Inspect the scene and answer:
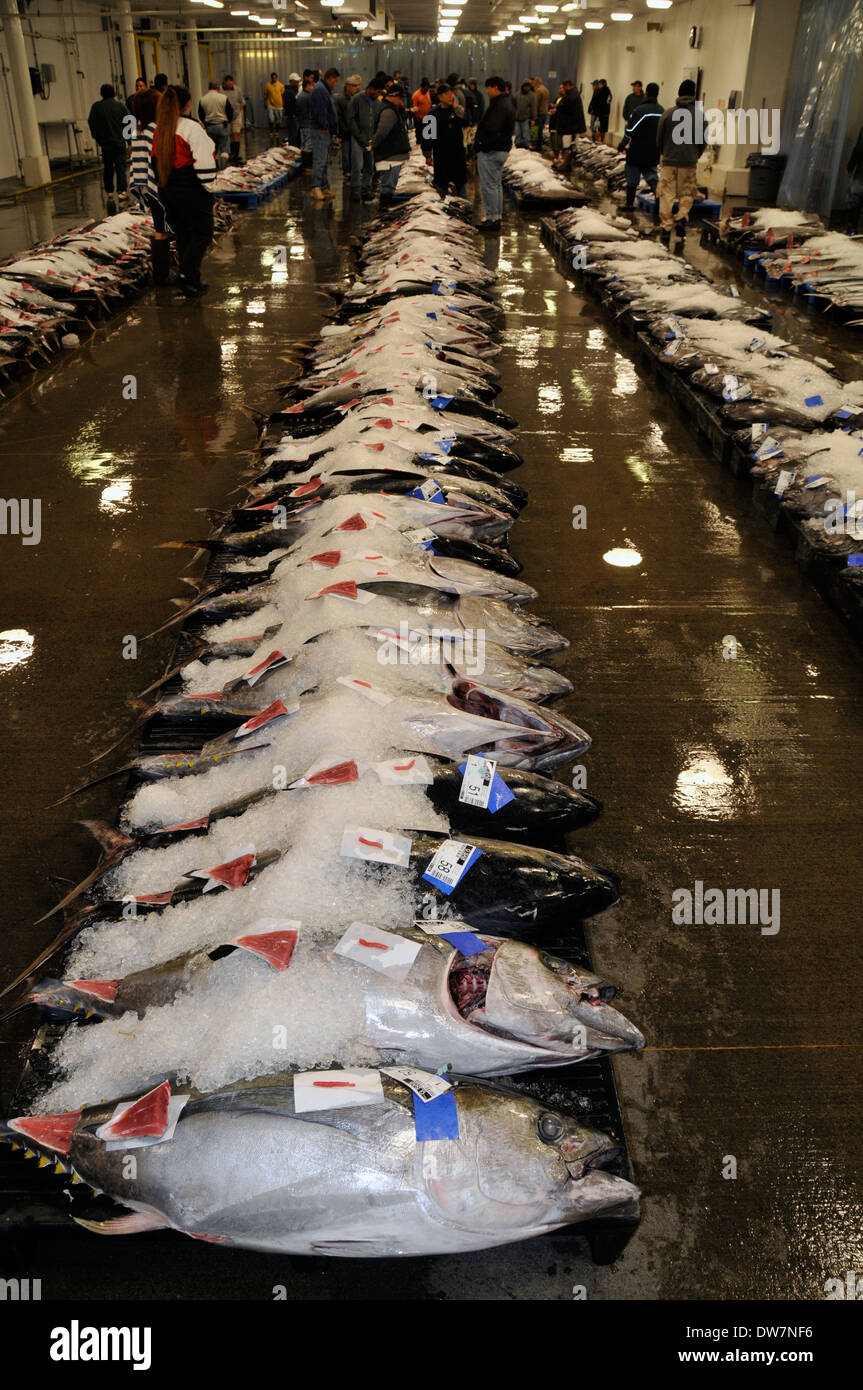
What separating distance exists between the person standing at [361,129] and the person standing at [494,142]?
277 cm

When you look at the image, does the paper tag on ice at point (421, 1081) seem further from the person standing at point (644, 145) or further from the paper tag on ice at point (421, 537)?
the person standing at point (644, 145)

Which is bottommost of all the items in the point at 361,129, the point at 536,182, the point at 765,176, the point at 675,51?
the point at 536,182

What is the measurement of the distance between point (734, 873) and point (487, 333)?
22.5 feet

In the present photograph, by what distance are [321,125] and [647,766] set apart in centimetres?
1714

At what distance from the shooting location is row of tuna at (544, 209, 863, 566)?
502 centimetres

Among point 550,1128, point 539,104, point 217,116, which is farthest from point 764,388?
point 539,104

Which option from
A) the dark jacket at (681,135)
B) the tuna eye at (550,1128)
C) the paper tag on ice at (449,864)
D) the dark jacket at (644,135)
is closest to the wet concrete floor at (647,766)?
the tuna eye at (550,1128)

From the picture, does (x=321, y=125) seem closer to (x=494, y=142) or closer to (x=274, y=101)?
(x=494, y=142)

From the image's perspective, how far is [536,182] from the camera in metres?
18.2

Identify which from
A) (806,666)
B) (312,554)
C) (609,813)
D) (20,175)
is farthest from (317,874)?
(20,175)

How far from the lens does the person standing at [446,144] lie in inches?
578

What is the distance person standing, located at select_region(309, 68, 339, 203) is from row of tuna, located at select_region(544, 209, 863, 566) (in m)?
8.80

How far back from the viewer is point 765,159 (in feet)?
53.3
